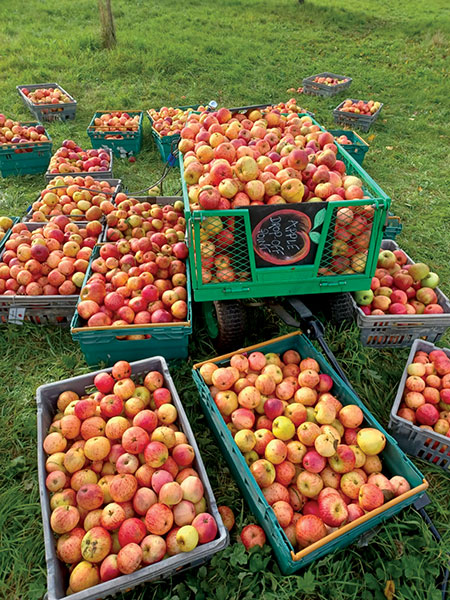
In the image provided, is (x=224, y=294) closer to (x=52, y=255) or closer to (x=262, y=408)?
(x=262, y=408)

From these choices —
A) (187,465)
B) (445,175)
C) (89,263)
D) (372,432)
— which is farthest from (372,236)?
(445,175)

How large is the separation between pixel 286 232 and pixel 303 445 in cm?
155

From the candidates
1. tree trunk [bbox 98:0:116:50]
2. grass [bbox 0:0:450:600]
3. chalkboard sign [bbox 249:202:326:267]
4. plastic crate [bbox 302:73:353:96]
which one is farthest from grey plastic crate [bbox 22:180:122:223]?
tree trunk [bbox 98:0:116:50]

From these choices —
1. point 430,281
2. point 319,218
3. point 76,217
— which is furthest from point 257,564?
point 76,217

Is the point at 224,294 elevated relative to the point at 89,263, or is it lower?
elevated

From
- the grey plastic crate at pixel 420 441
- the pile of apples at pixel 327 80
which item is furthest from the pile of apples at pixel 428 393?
the pile of apples at pixel 327 80

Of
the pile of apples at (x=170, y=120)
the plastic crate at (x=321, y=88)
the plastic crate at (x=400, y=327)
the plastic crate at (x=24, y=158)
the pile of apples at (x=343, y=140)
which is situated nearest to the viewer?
the plastic crate at (x=400, y=327)

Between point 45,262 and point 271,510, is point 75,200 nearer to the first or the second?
→ point 45,262

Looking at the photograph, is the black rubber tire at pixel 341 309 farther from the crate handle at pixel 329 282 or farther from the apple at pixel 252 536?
the apple at pixel 252 536

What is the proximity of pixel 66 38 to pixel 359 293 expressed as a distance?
14183mm

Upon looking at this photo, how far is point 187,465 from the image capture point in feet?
8.07

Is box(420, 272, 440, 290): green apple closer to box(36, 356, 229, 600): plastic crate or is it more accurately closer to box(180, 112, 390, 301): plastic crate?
box(180, 112, 390, 301): plastic crate

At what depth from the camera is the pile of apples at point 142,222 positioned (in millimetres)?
4266

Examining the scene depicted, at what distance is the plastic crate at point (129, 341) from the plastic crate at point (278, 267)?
43 cm
